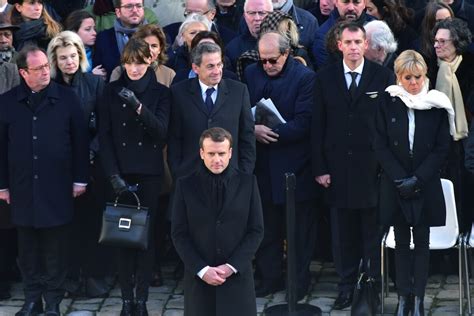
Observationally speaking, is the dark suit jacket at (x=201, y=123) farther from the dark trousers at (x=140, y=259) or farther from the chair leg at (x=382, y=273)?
the chair leg at (x=382, y=273)

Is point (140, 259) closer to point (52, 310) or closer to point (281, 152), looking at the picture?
point (52, 310)

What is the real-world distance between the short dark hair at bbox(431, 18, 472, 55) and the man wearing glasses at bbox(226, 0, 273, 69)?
5.10ft

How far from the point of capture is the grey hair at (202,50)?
34.2ft

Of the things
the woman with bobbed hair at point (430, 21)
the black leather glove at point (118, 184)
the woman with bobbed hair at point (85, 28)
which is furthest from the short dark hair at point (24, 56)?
the woman with bobbed hair at point (430, 21)

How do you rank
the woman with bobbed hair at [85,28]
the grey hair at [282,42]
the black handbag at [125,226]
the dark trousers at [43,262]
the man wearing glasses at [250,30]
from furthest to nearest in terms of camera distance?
the woman with bobbed hair at [85,28] → the man wearing glasses at [250,30] → the grey hair at [282,42] → the dark trousers at [43,262] → the black handbag at [125,226]

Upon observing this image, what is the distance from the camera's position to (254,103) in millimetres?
11273

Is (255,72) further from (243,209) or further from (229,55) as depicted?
(243,209)

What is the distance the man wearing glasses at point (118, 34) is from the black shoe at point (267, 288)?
235cm

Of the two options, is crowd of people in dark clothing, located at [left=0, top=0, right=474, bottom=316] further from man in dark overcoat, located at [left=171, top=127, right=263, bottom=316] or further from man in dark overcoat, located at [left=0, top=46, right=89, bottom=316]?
man in dark overcoat, located at [left=171, top=127, right=263, bottom=316]

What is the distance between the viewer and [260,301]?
11.2 meters

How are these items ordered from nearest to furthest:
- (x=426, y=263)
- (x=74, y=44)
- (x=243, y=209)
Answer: (x=243, y=209), (x=426, y=263), (x=74, y=44)

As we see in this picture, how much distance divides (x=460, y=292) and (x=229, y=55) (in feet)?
9.80

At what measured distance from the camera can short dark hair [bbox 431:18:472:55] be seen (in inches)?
446

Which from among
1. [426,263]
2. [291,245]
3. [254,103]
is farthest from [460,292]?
[254,103]
